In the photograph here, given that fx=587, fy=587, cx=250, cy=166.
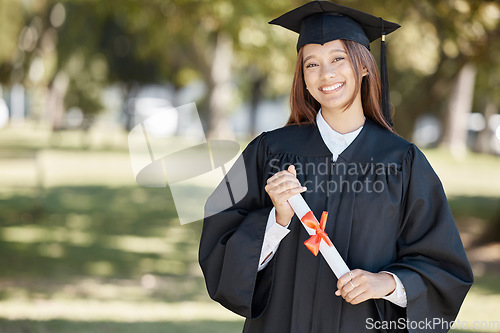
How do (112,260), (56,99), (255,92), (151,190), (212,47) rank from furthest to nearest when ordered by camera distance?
(255,92) < (56,99) < (212,47) < (151,190) < (112,260)

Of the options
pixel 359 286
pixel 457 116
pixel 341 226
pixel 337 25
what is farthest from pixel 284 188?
pixel 457 116

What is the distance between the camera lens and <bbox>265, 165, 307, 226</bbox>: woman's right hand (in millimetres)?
1899

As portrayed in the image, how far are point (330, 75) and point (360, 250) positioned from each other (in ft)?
2.03

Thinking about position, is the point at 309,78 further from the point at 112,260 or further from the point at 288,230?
the point at 112,260

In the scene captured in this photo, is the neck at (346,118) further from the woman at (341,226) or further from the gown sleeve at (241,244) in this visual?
the gown sleeve at (241,244)

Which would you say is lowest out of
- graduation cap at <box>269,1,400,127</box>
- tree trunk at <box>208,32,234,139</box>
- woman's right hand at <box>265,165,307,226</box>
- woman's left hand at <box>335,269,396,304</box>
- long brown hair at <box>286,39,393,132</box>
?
woman's left hand at <box>335,269,396,304</box>

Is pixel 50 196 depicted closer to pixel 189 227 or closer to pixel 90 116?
pixel 189 227

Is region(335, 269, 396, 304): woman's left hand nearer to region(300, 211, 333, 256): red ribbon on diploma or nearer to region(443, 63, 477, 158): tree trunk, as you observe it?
region(300, 211, 333, 256): red ribbon on diploma

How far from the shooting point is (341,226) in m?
2.05

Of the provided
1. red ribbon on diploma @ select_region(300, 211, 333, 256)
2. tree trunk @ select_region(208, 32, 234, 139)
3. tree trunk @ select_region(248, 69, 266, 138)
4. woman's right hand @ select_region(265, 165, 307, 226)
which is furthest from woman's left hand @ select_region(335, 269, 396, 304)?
tree trunk @ select_region(248, 69, 266, 138)

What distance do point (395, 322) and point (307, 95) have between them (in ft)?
2.96

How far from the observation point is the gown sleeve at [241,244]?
6.73 ft

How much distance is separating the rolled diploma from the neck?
15.1 inches

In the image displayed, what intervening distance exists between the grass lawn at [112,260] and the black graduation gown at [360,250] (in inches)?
126
